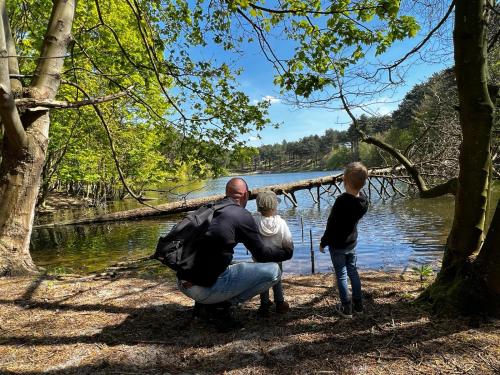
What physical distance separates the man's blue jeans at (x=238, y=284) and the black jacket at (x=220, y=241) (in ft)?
0.29

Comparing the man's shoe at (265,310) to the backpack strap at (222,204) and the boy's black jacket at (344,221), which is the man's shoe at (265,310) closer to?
the boy's black jacket at (344,221)

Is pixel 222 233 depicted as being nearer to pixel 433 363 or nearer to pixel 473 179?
pixel 433 363

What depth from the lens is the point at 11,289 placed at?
5.18 metres

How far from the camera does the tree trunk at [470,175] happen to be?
3.40 meters

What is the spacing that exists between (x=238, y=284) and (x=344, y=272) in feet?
4.13

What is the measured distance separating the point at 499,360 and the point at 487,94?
2.57m

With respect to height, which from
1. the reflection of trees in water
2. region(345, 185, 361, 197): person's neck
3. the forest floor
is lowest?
the reflection of trees in water

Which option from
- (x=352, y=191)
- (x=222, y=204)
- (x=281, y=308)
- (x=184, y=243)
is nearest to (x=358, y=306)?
(x=281, y=308)

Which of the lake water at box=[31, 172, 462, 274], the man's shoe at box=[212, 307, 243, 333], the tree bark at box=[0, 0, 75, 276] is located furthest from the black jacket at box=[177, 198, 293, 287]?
the tree bark at box=[0, 0, 75, 276]

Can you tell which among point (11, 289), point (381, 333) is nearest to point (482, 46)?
point (381, 333)

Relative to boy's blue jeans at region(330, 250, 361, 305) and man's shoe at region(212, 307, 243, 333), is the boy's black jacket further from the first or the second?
man's shoe at region(212, 307, 243, 333)

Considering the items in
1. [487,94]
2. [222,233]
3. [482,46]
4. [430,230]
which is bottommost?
[430,230]

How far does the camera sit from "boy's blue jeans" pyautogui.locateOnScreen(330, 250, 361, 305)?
150 inches

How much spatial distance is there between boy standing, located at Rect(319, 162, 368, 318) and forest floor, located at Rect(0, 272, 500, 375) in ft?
0.75
